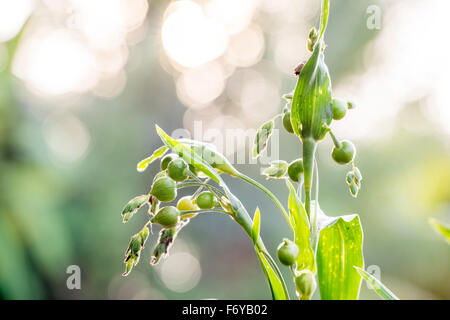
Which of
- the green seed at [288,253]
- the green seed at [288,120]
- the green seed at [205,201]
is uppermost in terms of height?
the green seed at [288,120]

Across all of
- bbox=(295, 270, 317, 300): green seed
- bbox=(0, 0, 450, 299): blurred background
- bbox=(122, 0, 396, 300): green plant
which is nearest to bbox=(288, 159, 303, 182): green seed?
bbox=(122, 0, 396, 300): green plant

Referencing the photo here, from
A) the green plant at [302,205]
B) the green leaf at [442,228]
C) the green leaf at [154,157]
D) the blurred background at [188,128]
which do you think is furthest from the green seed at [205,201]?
the blurred background at [188,128]

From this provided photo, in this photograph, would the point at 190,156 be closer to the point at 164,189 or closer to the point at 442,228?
the point at 164,189

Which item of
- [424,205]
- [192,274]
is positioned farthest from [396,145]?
[192,274]

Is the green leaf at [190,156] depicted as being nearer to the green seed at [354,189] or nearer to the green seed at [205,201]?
the green seed at [205,201]

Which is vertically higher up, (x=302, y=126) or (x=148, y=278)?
(x=302, y=126)
